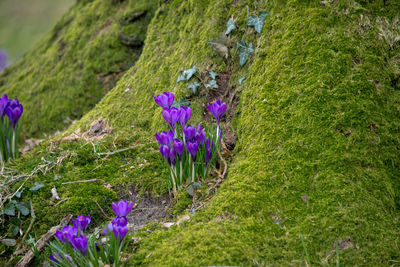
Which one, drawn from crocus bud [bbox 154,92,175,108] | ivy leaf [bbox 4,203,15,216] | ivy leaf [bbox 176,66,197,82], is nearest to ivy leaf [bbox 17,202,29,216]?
ivy leaf [bbox 4,203,15,216]

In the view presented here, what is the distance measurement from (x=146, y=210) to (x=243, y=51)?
1.58 m

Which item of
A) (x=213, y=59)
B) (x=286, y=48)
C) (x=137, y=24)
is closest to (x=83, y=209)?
(x=213, y=59)

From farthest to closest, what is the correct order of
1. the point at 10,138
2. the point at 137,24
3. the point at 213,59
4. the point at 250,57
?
the point at 137,24 < the point at 10,138 < the point at 213,59 < the point at 250,57

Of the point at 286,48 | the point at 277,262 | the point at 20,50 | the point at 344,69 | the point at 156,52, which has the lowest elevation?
the point at 277,262

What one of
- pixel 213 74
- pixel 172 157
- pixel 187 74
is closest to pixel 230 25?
pixel 213 74

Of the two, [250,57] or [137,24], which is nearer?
[250,57]

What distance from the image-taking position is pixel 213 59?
3.13 metres

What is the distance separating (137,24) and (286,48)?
10.4 feet

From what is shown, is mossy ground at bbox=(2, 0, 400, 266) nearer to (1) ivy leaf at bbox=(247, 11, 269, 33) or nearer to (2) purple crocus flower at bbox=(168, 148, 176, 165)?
(1) ivy leaf at bbox=(247, 11, 269, 33)

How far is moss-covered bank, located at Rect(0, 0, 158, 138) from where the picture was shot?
199 inches

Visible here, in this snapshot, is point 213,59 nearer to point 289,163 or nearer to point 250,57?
point 250,57

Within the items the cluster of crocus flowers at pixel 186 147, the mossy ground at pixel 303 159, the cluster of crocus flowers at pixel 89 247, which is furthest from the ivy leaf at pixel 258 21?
the cluster of crocus flowers at pixel 89 247

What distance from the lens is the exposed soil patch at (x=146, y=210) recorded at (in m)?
2.39

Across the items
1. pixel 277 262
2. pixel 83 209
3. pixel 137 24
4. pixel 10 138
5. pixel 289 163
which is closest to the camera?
pixel 277 262
